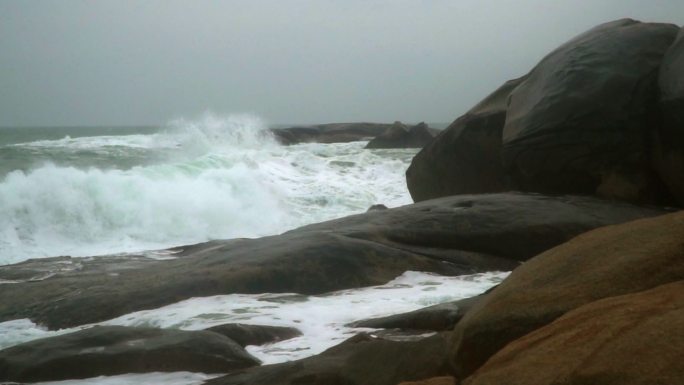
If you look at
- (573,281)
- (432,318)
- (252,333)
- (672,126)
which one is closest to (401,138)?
(672,126)

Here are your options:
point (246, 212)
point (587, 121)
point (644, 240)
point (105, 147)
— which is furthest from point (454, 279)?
point (105, 147)

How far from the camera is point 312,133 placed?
1515 inches

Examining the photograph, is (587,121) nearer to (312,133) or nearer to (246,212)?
(246,212)

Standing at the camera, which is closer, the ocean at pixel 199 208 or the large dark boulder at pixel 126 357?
the large dark boulder at pixel 126 357

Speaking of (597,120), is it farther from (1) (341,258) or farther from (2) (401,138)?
(2) (401,138)

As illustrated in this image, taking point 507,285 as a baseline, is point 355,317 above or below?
below

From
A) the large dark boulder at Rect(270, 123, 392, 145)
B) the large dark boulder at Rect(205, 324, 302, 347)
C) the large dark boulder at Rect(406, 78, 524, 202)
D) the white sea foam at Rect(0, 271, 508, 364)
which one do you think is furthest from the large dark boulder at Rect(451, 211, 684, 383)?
the large dark boulder at Rect(270, 123, 392, 145)

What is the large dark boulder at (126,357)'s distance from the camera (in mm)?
5266

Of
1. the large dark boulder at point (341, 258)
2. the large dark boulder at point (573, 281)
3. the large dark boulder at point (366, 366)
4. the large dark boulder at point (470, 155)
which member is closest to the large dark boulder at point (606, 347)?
the large dark boulder at point (573, 281)

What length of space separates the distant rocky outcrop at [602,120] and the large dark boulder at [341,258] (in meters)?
0.45

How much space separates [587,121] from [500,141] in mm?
1679

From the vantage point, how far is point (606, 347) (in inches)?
107

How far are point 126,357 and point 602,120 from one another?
5.75 meters

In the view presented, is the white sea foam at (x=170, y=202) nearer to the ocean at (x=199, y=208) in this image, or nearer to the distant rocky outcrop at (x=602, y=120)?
the ocean at (x=199, y=208)
